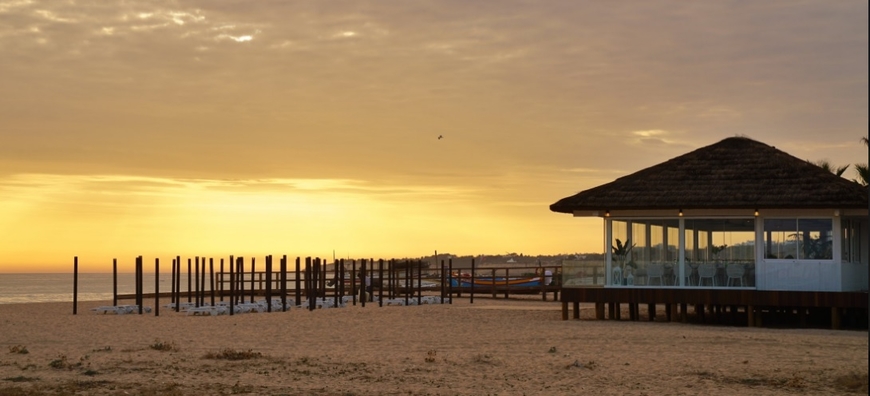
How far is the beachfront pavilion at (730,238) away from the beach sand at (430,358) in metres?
0.91

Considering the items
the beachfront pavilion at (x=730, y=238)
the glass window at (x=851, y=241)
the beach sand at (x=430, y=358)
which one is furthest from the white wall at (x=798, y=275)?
the beach sand at (x=430, y=358)

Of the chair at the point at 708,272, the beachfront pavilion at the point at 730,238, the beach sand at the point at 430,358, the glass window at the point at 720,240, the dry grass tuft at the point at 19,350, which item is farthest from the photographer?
the glass window at the point at 720,240

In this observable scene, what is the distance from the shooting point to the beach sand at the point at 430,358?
14.6 metres

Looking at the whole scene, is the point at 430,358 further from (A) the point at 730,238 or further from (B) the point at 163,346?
(A) the point at 730,238

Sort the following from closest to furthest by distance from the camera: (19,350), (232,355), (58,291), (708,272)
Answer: (232,355)
(19,350)
(708,272)
(58,291)

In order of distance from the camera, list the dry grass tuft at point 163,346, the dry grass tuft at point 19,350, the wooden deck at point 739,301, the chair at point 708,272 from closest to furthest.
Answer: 1. the dry grass tuft at point 19,350
2. the dry grass tuft at point 163,346
3. the wooden deck at point 739,301
4. the chair at point 708,272

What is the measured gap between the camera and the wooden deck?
2403 cm

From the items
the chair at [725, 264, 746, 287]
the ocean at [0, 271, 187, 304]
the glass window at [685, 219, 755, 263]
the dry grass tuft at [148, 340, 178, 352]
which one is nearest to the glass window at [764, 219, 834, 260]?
the glass window at [685, 219, 755, 263]

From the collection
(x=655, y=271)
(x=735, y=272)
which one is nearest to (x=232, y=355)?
(x=655, y=271)

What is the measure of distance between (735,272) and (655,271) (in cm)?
192

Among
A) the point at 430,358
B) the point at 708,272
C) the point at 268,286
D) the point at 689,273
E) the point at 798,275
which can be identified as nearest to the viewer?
the point at 430,358

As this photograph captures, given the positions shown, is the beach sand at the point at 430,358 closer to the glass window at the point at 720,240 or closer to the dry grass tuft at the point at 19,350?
the dry grass tuft at the point at 19,350

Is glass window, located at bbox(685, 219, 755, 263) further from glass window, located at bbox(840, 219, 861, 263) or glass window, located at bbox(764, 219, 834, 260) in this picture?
glass window, located at bbox(840, 219, 861, 263)

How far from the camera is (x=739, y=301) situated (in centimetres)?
2494
